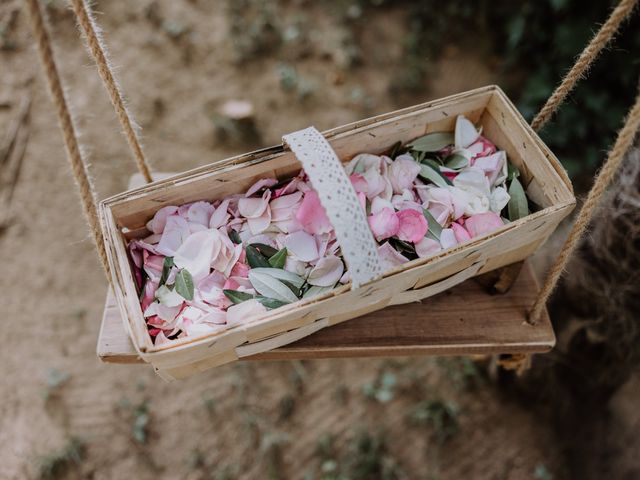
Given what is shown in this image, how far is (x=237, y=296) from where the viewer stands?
0.99 meters

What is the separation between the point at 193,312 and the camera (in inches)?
38.3

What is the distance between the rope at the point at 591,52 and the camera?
863mm

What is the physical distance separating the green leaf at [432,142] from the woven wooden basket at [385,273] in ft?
0.05

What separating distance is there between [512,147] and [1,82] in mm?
2615

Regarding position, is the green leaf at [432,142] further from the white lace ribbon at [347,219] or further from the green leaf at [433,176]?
the white lace ribbon at [347,219]

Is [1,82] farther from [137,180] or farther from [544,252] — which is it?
[544,252]

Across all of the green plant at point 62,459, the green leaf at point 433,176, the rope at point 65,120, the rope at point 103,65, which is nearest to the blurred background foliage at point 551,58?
the green leaf at point 433,176

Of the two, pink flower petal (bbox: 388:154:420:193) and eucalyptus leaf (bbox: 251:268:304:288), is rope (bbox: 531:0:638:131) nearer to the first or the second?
pink flower petal (bbox: 388:154:420:193)

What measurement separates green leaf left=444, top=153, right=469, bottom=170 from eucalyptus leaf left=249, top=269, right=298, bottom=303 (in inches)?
18.2

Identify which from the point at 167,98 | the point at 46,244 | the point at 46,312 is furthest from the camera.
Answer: the point at 167,98

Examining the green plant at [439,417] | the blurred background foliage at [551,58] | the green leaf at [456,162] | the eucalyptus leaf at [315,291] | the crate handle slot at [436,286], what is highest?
the green leaf at [456,162]

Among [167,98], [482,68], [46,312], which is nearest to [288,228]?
[46,312]

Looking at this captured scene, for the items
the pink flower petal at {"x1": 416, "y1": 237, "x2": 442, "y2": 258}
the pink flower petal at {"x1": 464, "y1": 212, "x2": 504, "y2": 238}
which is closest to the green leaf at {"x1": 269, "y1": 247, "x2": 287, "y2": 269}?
the pink flower petal at {"x1": 416, "y1": 237, "x2": 442, "y2": 258}

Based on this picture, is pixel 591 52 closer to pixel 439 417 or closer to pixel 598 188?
pixel 598 188
